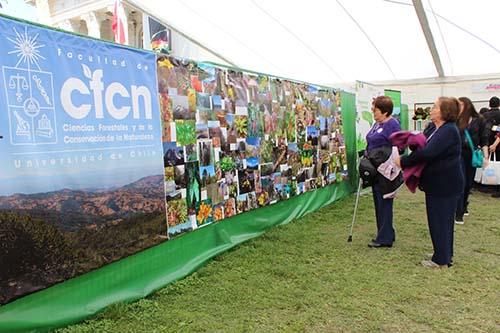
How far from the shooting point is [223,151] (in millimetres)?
4164

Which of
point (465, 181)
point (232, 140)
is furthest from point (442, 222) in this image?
point (465, 181)

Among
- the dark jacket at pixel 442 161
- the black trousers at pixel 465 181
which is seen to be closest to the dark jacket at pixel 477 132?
the black trousers at pixel 465 181

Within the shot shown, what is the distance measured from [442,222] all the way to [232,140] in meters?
2.08

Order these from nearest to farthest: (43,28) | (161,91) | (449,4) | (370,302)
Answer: (43,28) → (370,302) → (161,91) → (449,4)

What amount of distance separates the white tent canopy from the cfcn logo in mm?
6765

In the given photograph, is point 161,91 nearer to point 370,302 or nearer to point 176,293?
point 176,293

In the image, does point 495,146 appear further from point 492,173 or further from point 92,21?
point 92,21

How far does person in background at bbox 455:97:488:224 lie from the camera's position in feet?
17.1

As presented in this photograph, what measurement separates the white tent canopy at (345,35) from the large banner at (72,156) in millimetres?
6833

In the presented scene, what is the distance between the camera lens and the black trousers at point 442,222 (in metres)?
3.74

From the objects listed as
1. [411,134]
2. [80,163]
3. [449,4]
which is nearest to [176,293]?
[80,163]

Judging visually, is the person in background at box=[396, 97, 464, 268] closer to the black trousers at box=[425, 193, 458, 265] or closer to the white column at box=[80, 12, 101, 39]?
the black trousers at box=[425, 193, 458, 265]

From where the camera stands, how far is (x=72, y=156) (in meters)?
2.66

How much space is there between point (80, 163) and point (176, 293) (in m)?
1.26
